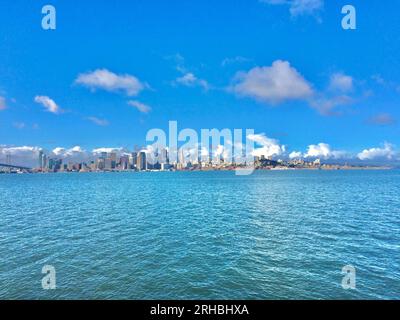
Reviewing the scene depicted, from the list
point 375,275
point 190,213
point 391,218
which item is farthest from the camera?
point 190,213

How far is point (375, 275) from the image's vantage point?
2075 cm

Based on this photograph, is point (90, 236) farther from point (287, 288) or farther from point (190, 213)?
point (287, 288)

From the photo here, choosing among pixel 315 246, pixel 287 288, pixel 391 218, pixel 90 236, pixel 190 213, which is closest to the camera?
pixel 287 288

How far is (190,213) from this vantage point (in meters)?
49.4

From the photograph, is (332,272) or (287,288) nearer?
(287,288)

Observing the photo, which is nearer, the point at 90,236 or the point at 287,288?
the point at 287,288

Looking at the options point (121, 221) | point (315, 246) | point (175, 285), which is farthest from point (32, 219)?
point (315, 246)

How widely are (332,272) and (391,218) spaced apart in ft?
93.4

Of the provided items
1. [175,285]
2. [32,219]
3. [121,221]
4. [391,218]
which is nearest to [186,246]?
[175,285]
